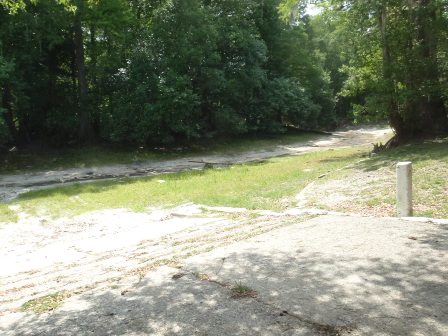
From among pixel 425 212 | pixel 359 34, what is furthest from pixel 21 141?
pixel 425 212

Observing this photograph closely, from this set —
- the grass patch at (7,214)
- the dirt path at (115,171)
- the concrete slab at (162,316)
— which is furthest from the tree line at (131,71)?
the concrete slab at (162,316)

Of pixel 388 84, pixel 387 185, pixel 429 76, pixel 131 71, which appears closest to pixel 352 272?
pixel 387 185

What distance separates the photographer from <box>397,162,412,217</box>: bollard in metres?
7.82

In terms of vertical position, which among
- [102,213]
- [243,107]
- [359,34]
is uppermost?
[359,34]

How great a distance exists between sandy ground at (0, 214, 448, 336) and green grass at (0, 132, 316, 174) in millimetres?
18501

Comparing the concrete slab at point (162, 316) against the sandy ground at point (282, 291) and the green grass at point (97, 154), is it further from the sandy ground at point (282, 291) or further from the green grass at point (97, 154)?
the green grass at point (97, 154)

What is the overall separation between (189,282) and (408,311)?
2.17 meters

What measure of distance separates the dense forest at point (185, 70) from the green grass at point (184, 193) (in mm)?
4935

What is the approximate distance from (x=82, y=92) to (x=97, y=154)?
473 cm

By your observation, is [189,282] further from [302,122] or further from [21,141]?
[302,122]

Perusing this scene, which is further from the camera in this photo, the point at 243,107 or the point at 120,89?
the point at 243,107

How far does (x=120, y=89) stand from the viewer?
2803cm

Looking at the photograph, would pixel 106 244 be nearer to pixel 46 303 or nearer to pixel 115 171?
pixel 46 303

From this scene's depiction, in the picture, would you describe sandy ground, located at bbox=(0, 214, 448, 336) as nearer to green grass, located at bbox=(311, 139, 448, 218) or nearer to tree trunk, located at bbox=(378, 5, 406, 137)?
green grass, located at bbox=(311, 139, 448, 218)
